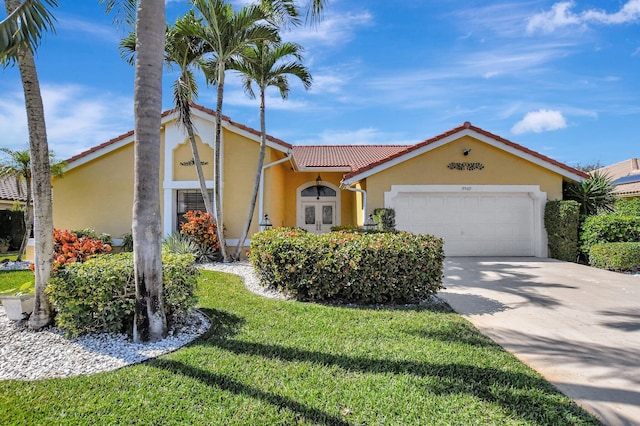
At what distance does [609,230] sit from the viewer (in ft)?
38.2

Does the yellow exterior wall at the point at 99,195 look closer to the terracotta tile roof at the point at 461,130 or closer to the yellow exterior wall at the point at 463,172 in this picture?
the terracotta tile roof at the point at 461,130

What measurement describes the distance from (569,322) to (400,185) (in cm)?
822

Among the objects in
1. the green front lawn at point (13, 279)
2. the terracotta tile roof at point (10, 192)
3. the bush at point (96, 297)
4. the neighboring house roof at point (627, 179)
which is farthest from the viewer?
the terracotta tile roof at point (10, 192)

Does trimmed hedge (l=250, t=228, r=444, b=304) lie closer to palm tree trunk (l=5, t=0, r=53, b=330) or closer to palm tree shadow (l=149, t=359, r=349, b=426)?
palm tree shadow (l=149, t=359, r=349, b=426)

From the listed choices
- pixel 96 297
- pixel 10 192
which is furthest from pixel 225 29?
pixel 10 192

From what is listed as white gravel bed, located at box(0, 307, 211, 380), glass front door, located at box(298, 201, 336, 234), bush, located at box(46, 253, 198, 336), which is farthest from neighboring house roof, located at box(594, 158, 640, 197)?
bush, located at box(46, 253, 198, 336)

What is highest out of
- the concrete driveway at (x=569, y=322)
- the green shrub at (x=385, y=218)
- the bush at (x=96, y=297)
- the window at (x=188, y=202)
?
the window at (x=188, y=202)

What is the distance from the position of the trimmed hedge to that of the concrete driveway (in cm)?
97

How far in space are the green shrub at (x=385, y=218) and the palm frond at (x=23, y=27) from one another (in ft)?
33.2

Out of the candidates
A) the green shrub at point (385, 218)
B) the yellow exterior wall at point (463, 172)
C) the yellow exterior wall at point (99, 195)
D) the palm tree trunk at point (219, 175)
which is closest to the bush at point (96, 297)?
the palm tree trunk at point (219, 175)

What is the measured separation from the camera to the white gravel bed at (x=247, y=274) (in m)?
7.77

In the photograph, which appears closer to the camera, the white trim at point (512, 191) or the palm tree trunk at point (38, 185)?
the palm tree trunk at point (38, 185)

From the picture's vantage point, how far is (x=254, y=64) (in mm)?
11961

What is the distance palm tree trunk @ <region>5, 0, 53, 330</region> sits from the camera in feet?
17.0
